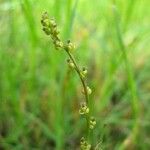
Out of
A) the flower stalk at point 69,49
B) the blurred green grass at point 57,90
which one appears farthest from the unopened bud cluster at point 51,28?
the blurred green grass at point 57,90

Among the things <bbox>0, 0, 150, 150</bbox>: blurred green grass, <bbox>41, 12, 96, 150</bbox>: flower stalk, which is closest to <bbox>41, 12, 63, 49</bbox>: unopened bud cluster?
<bbox>41, 12, 96, 150</bbox>: flower stalk

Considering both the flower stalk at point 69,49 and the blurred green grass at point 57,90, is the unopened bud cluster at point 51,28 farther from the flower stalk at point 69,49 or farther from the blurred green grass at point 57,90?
the blurred green grass at point 57,90

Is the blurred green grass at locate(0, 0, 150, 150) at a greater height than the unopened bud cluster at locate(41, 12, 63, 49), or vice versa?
the blurred green grass at locate(0, 0, 150, 150)

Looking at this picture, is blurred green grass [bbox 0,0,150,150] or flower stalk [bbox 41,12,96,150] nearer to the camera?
flower stalk [bbox 41,12,96,150]

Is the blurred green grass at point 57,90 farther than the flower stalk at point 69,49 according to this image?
Yes

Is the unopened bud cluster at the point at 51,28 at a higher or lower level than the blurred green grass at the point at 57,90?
lower

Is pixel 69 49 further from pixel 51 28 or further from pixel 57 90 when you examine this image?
pixel 57 90

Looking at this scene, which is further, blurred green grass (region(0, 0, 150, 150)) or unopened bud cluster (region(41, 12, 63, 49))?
blurred green grass (region(0, 0, 150, 150))

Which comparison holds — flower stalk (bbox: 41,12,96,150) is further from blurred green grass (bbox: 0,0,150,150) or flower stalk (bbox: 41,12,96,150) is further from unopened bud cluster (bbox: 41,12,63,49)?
blurred green grass (bbox: 0,0,150,150)

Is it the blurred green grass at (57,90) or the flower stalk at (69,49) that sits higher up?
the blurred green grass at (57,90)
